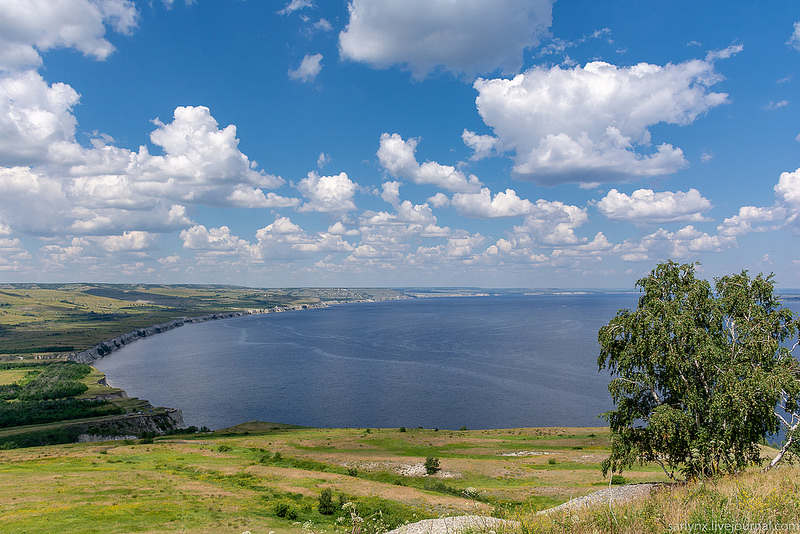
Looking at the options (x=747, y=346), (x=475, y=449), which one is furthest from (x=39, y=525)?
(x=475, y=449)

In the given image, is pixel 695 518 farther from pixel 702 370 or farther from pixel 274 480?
pixel 274 480

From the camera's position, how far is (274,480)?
43.6 meters

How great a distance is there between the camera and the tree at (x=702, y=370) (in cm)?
2336

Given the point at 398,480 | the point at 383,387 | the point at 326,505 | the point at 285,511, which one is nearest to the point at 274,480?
the point at 326,505

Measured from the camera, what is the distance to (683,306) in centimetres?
2695

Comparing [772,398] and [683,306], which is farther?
[683,306]

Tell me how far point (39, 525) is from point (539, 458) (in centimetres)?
5737

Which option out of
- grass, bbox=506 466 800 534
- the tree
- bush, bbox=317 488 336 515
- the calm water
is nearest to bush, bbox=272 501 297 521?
bush, bbox=317 488 336 515

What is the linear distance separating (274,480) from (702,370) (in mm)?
39285

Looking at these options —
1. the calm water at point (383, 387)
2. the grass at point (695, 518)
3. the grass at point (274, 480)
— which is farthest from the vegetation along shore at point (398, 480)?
the calm water at point (383, 387)

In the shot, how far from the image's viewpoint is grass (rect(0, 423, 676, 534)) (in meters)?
29.3

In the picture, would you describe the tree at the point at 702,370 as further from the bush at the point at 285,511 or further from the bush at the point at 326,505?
the bush at the point at 285,511

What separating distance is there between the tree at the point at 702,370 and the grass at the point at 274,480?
970cm

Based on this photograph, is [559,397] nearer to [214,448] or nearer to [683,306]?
[214,448]
